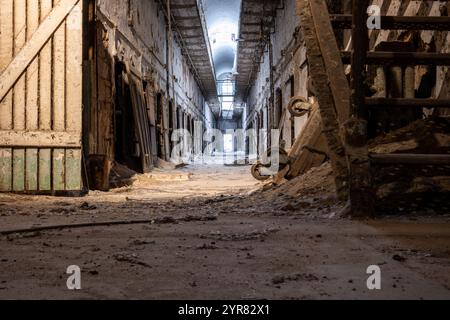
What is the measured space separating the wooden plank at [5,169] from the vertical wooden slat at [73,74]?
2.42 ft

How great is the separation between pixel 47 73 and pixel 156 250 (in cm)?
406

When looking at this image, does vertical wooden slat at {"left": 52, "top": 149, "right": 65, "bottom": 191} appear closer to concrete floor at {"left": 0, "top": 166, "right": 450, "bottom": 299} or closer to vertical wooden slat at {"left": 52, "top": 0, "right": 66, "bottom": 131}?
vertical wooden slat at {"left": 52, "top": 0, "right": 66, "bottom": 131}

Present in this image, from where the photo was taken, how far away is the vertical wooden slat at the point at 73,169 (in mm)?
5508

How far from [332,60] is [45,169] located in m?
3.78

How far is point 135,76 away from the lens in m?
10.5

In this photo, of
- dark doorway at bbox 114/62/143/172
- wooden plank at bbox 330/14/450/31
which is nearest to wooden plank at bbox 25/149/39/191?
dark doorway at bbox 114/62/143/172

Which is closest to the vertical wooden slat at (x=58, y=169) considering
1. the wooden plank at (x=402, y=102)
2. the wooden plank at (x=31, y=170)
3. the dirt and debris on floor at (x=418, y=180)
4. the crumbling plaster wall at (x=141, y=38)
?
the wooden plank at (x=31, y=170)

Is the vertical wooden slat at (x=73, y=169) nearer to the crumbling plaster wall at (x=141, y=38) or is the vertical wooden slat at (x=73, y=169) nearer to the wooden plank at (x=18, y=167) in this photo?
the wooden plank at (x=18, y=167)

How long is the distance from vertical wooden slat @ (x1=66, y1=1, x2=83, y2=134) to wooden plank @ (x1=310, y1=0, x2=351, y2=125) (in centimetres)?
334

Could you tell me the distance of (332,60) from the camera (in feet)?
10.2

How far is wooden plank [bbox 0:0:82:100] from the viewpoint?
17.6 ft

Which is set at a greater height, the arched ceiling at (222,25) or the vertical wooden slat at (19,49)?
the arched ceiling at (222,25)
